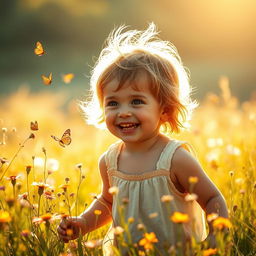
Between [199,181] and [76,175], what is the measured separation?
2.57 meters

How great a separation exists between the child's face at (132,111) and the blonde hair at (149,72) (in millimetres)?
43

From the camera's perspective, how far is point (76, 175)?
490cm

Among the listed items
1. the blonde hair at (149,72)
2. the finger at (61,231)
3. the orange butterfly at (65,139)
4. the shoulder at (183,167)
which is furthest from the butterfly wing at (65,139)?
the shoulder at (183,167)

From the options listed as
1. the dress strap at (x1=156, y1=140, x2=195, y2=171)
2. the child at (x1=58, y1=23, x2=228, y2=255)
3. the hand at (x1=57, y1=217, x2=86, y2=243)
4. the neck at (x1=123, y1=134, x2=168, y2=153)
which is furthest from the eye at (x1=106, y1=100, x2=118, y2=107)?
the hand at (x1=57, y1=217, x2=86, y2=243)

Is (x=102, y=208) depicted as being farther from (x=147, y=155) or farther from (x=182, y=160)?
(x=182, y=160)

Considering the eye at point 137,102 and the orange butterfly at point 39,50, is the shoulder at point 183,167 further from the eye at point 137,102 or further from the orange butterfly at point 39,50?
the orange butterfly at point 39,50

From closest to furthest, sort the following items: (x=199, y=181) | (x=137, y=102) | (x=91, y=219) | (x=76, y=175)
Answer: (x=199, y=181)
(x=137, y=102)
(x=91, y=219)
(x=76, y=175)

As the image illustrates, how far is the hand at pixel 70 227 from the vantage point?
8.50ft

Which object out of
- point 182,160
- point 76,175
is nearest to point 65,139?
point 182,160

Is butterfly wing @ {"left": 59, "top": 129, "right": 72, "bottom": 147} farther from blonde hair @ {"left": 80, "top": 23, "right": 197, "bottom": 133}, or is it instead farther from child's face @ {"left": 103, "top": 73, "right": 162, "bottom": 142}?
blonde hair @ {"left": 80, "top": 23, "right": 197, "bottom": 133}

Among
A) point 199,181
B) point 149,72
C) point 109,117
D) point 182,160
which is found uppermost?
point 149,72

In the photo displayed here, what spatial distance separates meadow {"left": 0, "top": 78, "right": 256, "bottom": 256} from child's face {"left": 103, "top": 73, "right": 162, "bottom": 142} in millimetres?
413

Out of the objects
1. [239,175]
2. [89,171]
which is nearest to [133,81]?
[239,175]

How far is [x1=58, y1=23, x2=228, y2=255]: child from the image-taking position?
254 centimetres
